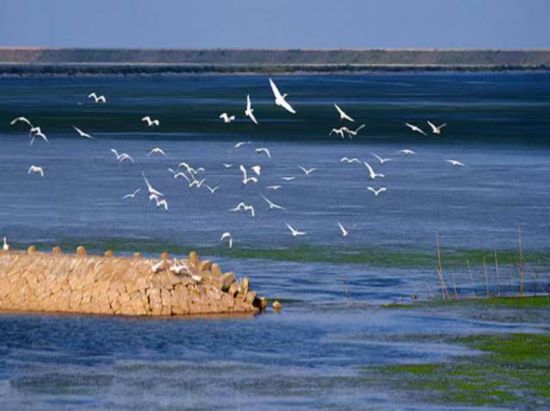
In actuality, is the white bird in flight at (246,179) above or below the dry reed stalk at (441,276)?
above

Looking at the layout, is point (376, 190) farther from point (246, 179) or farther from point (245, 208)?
point (245, 208)

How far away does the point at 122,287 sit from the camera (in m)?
34.0

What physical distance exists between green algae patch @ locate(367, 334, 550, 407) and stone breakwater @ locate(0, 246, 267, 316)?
172 inches

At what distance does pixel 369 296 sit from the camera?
122 feet

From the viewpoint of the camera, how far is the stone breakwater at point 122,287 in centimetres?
3384

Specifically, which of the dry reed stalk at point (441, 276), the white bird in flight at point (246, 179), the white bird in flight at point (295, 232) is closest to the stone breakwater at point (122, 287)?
the dry reed stalk at point (441, 276)

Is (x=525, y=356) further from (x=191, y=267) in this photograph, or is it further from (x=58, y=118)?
(x=58, y=118)

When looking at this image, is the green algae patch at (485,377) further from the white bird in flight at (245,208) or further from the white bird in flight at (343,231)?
the white bird in flight at (245,208)

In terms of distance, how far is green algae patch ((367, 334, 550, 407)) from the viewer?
28.3 meters

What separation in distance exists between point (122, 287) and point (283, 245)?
11.7 metres

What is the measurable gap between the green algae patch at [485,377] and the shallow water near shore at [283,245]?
42cm

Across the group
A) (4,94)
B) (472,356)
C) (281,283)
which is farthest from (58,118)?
(472,356)

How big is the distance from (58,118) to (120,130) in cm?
1258

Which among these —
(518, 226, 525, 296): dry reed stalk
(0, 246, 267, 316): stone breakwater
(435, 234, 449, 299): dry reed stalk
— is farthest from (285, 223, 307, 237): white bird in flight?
(0, 246, 267, 316): stone breakwater
